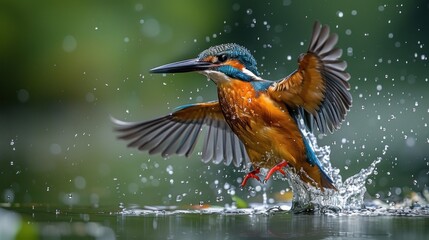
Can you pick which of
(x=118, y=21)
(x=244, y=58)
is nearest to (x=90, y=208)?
(x=244, y=58)

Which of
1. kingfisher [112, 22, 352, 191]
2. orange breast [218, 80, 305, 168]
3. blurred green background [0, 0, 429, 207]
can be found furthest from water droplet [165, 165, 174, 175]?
orange breast [218, 80, 305, 168]

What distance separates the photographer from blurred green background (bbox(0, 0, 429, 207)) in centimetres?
833

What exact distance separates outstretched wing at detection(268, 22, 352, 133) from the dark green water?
499mm

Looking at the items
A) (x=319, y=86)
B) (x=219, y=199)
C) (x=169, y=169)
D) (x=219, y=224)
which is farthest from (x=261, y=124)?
(x=169, y=169)

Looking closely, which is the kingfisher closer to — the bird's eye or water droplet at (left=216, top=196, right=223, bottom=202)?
the bird's eye

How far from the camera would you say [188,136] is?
215 inches

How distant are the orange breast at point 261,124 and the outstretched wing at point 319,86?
0.26ft

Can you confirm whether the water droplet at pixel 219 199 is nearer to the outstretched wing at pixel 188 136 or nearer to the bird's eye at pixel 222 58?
the outstretched wing at pixel 188 136

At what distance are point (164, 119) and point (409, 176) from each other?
8.94ft

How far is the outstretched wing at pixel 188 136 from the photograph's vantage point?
17.6ft

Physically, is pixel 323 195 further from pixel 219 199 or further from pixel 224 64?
pixel 219 199

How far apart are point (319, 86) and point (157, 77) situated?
6.71 m

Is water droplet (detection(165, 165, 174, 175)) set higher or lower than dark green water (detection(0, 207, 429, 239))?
higher

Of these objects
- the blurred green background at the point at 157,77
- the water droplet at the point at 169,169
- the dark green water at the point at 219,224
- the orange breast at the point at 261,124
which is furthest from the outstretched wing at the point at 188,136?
the water droplet at the point at 169,169
